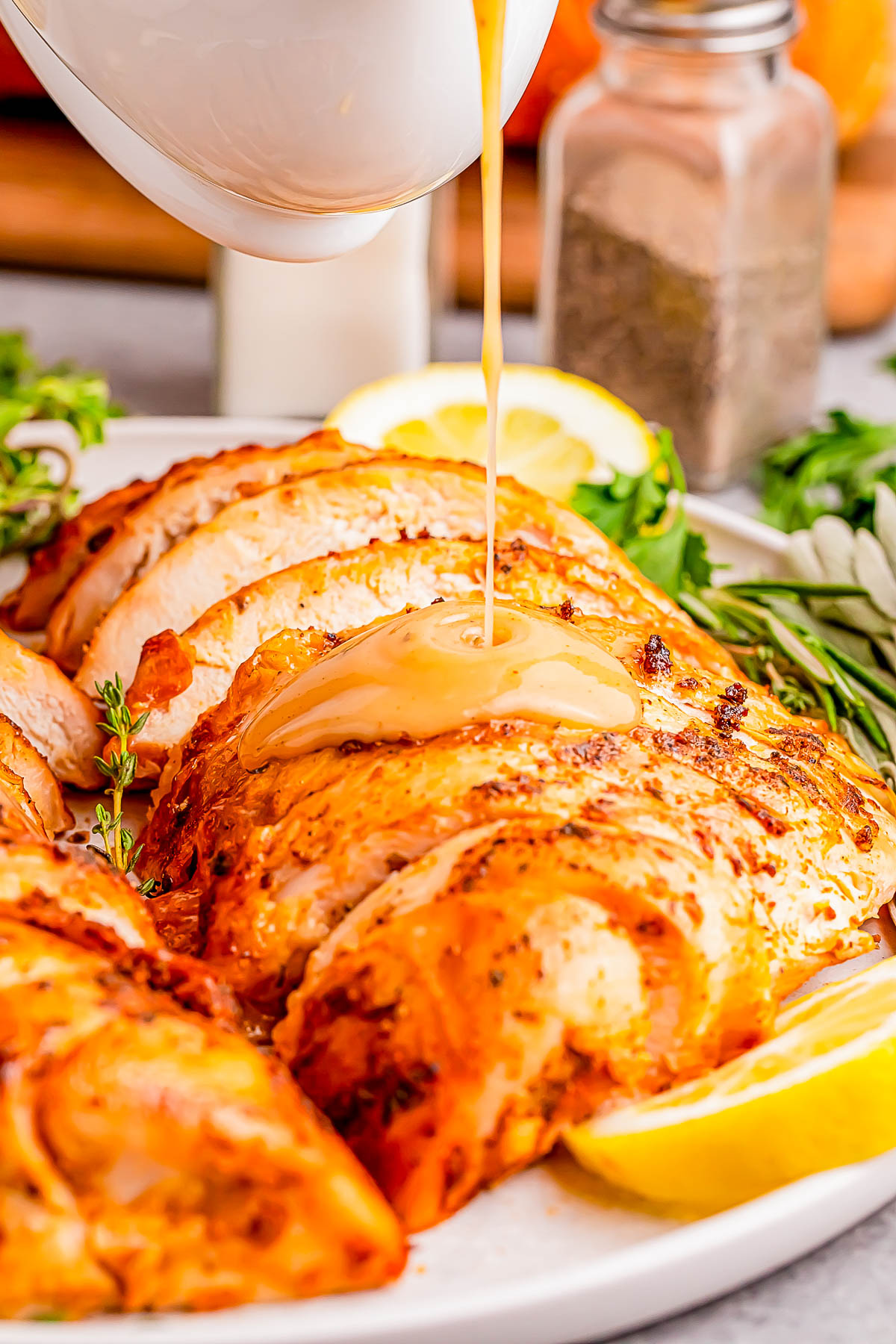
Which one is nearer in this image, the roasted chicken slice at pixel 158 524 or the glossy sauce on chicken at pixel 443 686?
the glossy sauce on chicken at pixel 443 686

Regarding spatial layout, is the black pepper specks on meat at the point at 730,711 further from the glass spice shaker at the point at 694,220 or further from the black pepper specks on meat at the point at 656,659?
the glass spice shaker at the point at 694,220

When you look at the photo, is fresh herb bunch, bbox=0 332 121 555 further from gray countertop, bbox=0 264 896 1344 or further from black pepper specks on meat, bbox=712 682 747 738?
black pepper specks on meat, bbox=712 682 747 738

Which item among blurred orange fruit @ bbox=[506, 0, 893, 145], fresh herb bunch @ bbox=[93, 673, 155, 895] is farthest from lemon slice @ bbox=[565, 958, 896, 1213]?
blurred orange fruit @ bbox=[506, 0, 893, 145]

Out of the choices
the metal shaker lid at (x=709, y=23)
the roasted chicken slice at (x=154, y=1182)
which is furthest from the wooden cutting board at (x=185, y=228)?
the roasted chicken slice at (x=154, y=1182)

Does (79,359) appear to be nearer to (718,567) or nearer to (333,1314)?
(718,567)

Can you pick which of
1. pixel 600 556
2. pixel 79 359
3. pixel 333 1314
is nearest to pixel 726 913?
pixel 333 1314
